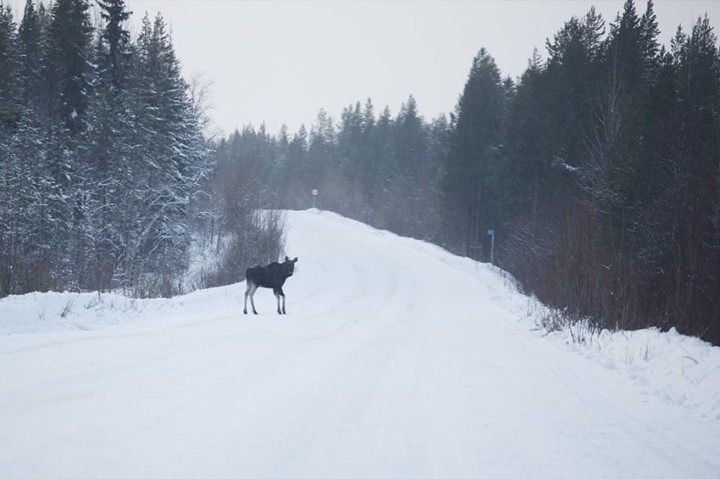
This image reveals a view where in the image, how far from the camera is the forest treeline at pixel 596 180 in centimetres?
1058

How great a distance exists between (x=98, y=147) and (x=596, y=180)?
1236 inches

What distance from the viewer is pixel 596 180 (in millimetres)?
23859

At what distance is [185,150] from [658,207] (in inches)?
1295

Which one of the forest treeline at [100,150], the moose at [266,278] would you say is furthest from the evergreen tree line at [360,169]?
the moose at [266,278]

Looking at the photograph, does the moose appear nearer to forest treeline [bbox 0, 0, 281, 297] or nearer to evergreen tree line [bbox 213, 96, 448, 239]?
forest treeline [bbox 0, 0, 281, 297]

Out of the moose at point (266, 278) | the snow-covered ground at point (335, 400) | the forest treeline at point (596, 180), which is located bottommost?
the snow-covered ground at point (335, 400)

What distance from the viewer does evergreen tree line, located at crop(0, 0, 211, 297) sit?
24422mm

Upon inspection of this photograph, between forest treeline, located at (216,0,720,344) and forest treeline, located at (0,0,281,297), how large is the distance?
206 inches

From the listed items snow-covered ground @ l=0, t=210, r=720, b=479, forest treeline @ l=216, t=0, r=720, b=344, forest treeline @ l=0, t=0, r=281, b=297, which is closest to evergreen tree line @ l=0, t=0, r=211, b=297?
forest treeline @ l=0, t=0, r=281, b=297

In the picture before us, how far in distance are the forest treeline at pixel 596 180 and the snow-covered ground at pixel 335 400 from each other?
215cm

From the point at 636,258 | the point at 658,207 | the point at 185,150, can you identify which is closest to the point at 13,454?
the point at 658,207

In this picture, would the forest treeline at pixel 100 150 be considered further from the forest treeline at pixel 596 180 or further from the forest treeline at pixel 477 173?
the forest treeline at pixel 596 180

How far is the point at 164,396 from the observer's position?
497cm

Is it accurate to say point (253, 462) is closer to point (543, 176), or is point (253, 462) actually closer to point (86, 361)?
point (86, 361)
